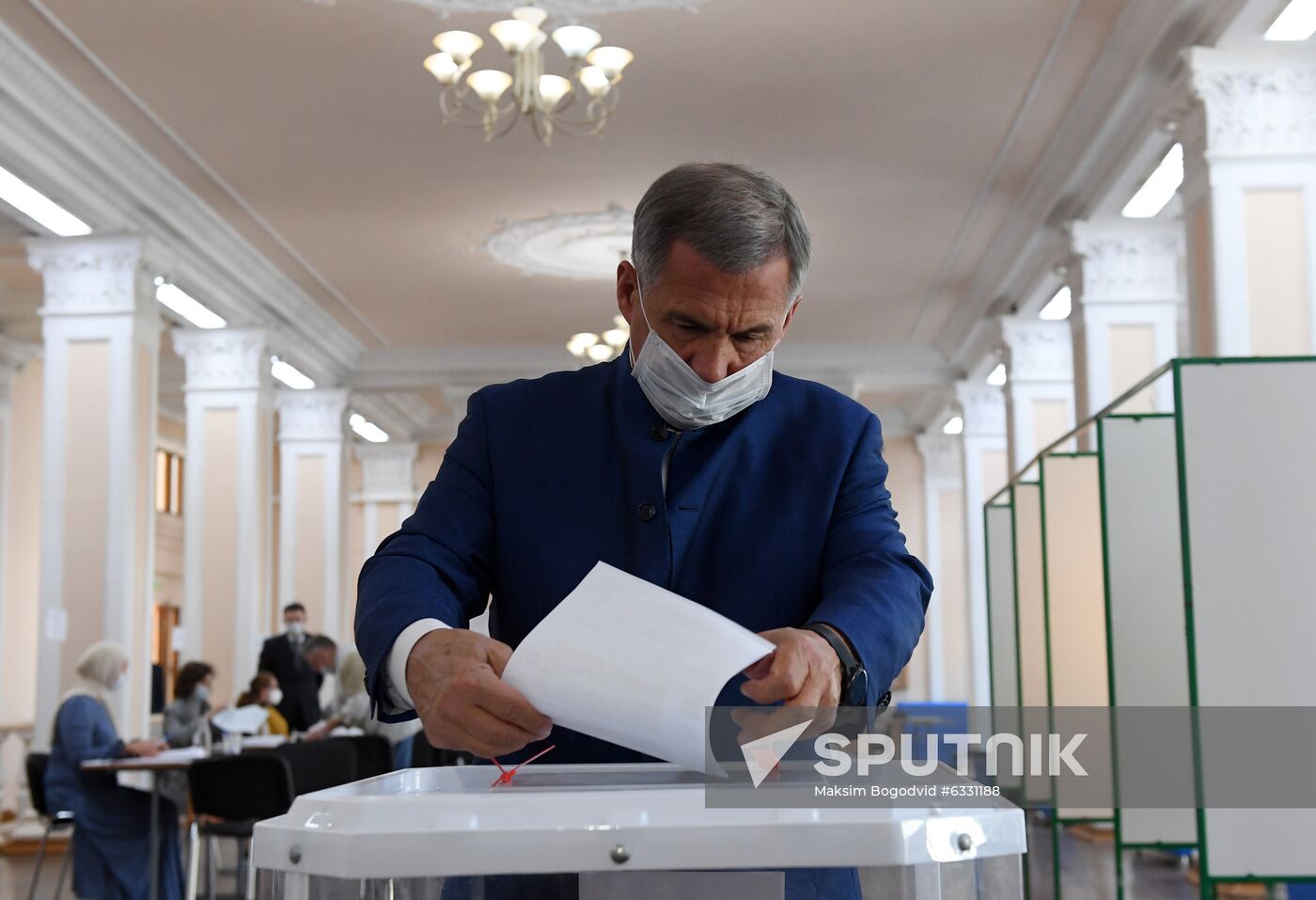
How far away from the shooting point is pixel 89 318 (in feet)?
35.6

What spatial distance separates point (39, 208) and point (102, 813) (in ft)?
15.2

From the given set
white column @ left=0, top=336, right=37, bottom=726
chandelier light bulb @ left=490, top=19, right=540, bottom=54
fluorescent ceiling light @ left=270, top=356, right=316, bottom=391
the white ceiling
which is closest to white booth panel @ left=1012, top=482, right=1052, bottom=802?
the white ceiling

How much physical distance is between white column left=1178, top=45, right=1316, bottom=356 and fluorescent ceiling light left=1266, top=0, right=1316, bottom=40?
8 cm

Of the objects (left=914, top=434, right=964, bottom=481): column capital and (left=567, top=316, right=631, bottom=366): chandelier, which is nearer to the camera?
(left=567, top=316, right=631, bottom=366): chandelier

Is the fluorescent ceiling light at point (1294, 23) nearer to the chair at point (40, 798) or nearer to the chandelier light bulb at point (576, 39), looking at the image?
the chandelier light bulb at point (576, 39)

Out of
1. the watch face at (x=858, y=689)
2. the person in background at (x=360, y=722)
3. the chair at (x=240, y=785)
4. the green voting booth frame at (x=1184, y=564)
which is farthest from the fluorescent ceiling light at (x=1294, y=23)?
the watch face at (x=858, y=689)

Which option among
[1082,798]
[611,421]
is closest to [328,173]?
[1082,798]

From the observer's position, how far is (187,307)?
43.7ft

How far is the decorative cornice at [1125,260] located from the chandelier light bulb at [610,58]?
15.3 feet

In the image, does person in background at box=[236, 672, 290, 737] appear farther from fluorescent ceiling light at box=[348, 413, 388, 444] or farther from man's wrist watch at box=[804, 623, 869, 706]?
fluorescent ceiling light at box=[348, 413, 388, 444]

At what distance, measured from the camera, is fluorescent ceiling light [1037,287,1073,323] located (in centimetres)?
1363

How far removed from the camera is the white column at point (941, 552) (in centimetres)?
2256

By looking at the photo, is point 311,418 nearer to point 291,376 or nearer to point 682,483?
point 291,376

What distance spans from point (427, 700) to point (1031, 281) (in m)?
12.6
